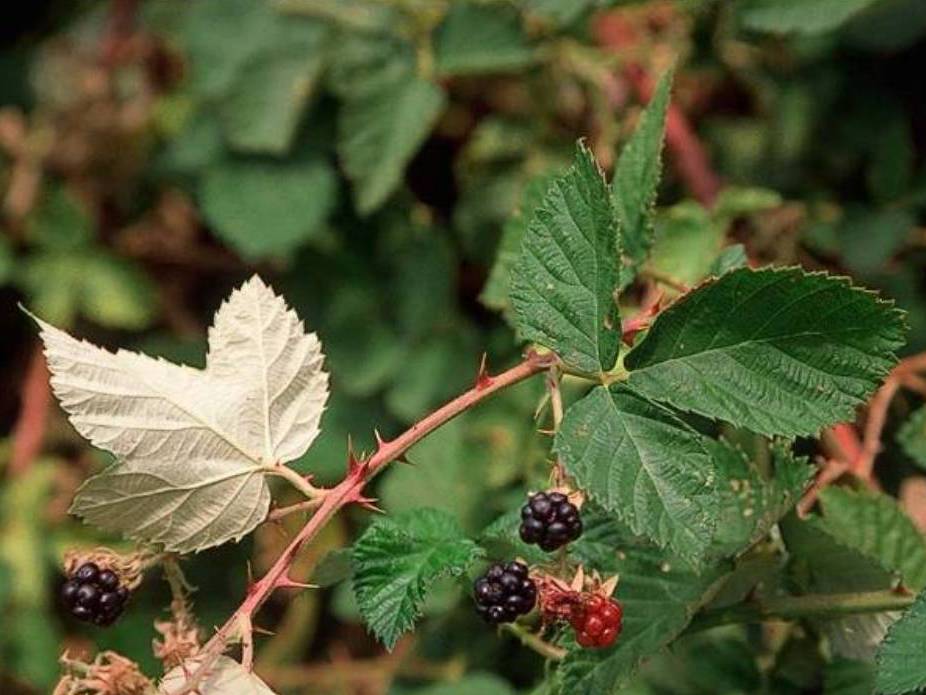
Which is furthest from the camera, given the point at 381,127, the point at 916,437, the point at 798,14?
the point at 381,127

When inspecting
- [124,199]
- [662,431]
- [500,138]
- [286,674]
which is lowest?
[286,674]

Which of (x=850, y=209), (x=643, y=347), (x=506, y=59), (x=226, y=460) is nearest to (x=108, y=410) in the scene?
(x=226, y=460)

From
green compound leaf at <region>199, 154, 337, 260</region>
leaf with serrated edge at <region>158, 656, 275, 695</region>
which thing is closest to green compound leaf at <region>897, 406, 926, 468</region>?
leaf with serrated edge at <region>158, 656, 275, 695</region>

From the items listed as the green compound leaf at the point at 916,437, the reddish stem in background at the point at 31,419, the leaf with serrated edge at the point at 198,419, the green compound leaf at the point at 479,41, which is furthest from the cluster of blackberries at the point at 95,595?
the reddish stem in background at the point at 31,419

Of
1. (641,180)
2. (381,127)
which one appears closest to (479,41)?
(381,127)

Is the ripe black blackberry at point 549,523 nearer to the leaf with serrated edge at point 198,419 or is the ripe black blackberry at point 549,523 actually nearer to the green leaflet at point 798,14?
the leaf with serrated edge at point 198,419

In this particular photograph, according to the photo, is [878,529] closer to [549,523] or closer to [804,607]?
[804,607]

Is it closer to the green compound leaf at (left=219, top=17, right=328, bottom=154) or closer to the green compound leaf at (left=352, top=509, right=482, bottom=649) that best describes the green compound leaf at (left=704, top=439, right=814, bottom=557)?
the green compound leaf at (left=352, top=509, right=482, bottom=649)

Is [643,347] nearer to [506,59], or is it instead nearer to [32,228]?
[506,59]
